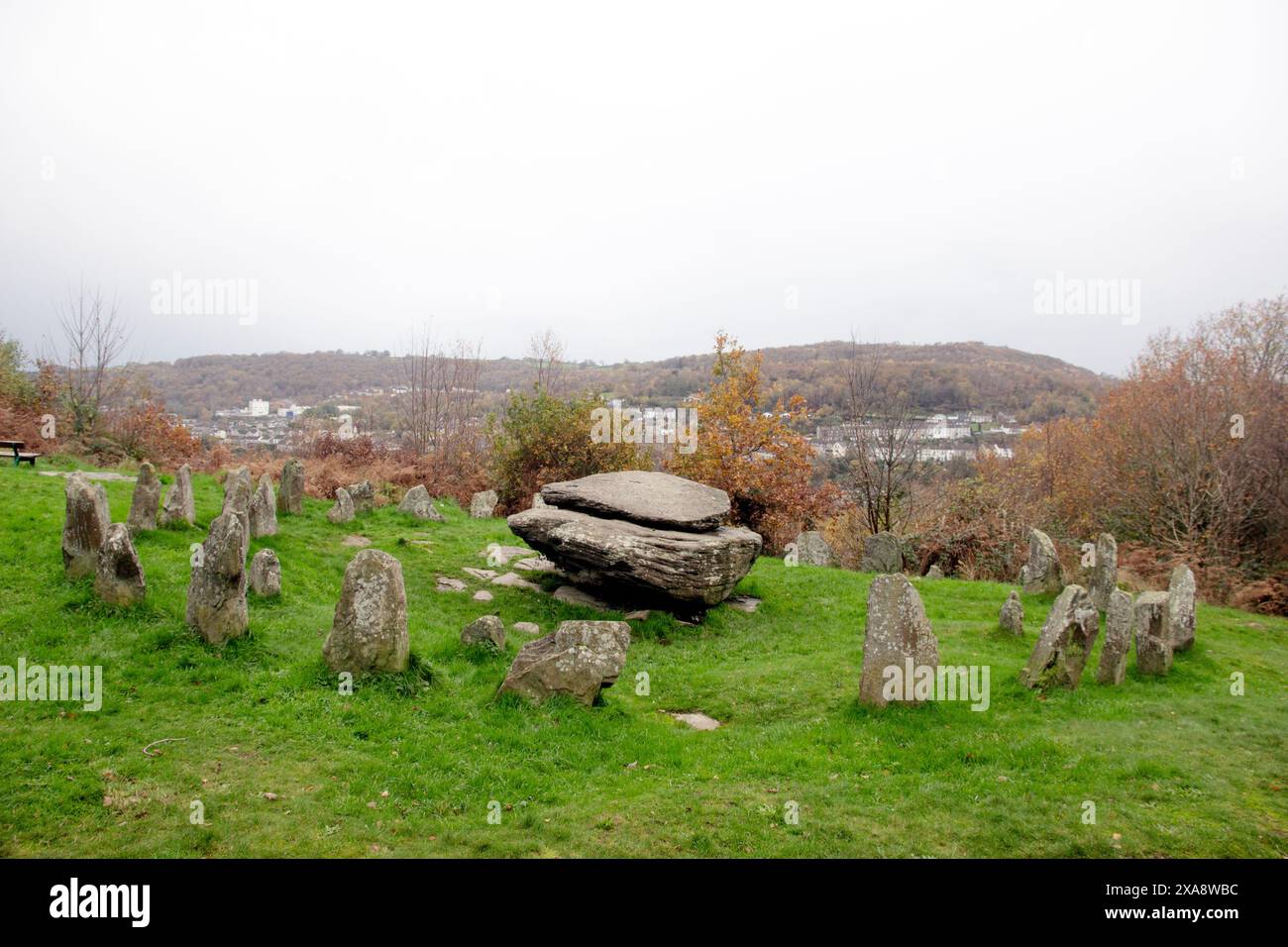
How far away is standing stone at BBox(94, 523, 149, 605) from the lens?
10.9 metres

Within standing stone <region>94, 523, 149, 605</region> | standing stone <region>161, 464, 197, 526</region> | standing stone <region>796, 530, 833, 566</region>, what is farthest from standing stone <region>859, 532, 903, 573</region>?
standing stone <region>94, 523, 149, 605</region>

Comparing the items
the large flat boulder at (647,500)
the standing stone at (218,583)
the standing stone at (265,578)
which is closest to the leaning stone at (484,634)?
the standing stone at (218,583)

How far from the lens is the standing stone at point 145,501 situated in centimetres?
1466

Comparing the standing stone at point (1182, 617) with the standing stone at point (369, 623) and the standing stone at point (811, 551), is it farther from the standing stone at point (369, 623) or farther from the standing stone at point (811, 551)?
the standing stone at point (369, 623)

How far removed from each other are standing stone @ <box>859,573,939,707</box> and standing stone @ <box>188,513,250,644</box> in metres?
9.58

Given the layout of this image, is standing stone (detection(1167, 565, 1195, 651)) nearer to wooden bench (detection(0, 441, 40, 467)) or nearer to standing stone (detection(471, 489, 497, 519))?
standing stone (detection(471, 489, 497, 519))

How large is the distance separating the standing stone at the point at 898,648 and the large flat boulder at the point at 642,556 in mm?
5382

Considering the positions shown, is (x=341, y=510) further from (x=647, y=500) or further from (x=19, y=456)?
(x=19, y=456)

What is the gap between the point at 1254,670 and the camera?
42.7 ft

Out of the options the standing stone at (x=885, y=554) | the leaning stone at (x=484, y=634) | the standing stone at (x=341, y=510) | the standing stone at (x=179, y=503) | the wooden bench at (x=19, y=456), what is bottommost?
the standing stone at (x=885, y=554)

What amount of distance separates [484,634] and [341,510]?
1069 centimetres
